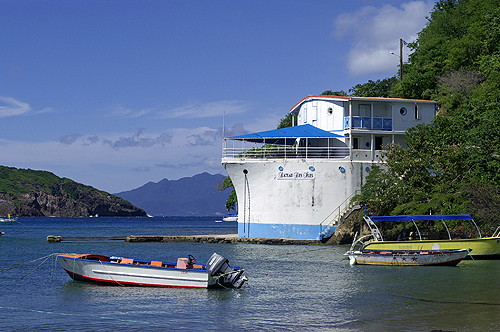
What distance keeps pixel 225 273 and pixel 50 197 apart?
171002 millimetres

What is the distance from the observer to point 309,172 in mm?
34469

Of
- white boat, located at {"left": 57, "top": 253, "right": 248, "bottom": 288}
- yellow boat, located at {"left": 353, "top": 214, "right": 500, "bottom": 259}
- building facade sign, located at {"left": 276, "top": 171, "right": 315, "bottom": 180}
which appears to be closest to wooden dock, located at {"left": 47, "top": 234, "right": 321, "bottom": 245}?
building facade sign, located at {"left": 276, "top": 171, "right": 315, "bottom": 180}

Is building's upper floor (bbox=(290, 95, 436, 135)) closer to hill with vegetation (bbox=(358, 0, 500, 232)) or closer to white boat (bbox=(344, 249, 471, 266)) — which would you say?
hill with vegetation (bbox=(358, 0, 500, 232))

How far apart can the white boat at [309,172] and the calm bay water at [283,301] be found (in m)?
8.35

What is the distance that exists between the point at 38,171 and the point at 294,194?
588 feet

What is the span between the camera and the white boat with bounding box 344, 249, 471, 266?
25.2m

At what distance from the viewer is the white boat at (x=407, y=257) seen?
82.8 feet

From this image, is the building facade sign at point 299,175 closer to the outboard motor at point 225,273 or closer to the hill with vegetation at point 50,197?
the outboard motor at point 225,273

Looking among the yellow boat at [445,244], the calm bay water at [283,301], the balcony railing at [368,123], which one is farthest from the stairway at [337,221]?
the calm bay water at [283,301]

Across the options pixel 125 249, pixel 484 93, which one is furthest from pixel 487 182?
pixel 125 249

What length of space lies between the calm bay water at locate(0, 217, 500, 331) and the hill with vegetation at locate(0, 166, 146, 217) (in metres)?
149

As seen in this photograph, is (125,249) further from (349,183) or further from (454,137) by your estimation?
(454,137)

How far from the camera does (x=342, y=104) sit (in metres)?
37.9

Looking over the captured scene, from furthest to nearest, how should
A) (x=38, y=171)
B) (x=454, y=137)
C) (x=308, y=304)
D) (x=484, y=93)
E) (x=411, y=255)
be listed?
1. (x=38, y=171)
2. (x=484, y=93)
3. (x=454, y=137)
4. (x=411, y=255)
5. (x=308, y=304)
